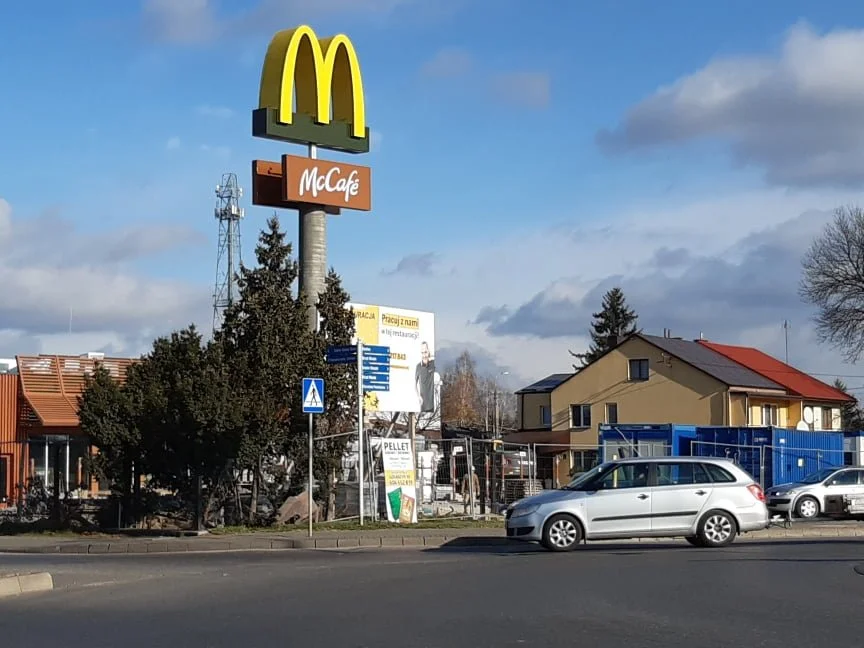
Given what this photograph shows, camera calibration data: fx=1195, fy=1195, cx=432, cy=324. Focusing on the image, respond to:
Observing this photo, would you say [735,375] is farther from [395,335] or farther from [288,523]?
[288,523]

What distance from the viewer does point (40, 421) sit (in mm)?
33281

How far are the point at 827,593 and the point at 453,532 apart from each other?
36.3ft

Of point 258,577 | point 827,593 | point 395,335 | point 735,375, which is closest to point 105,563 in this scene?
point 258,577

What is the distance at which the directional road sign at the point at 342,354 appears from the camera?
25.3m

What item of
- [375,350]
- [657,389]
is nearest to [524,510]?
[375,350]

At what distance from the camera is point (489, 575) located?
1563cm

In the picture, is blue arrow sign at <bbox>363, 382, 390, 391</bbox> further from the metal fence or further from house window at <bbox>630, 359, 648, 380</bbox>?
house window at <bbox>630, 359, 648, 380</bbox>

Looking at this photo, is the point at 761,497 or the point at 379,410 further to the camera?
the point at 379,410

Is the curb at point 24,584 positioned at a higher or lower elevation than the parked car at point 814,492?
lower

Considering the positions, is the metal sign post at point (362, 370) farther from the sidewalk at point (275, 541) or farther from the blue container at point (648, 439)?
the blue container at point (648, 439)

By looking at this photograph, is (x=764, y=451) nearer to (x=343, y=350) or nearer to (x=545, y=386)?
(x=343, y=350)

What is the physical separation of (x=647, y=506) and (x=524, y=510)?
2.04 m

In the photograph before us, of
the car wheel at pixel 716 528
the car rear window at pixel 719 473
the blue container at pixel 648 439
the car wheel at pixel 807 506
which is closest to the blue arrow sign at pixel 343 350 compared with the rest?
the car rear window at pixel 719 473

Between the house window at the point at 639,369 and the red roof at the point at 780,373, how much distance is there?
579 cm
